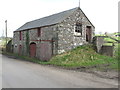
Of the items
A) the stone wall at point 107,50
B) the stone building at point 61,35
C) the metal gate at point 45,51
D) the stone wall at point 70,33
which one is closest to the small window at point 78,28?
the stone building at point 61,35

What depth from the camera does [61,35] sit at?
16812 millimetres

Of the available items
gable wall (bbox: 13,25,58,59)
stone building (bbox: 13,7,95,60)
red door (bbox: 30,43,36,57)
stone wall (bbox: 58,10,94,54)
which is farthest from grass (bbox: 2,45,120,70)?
red door (bbox: 30,43,36,57)

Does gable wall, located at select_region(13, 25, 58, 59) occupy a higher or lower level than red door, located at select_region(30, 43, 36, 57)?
higher

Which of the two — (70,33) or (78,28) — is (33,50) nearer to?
(70,33)

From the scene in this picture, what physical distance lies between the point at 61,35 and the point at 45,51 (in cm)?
325

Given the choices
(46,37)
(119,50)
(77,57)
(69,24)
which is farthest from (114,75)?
(46,37)

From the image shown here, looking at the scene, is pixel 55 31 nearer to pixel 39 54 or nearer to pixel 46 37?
pixel 46 37

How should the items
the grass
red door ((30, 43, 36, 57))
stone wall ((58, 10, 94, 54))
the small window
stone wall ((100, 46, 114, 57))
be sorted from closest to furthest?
1. the grass
2. stone wall ((100, 46, 114, 57))
3. stone wall ((58, 10, 94, 54))
4. the small window
5. red door ((30, 43, 36, 57))

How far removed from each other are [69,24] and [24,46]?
1109 centimetres

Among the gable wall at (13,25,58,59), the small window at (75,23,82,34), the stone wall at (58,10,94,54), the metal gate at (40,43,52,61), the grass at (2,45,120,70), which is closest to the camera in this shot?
the grass at (2,45,120,70)

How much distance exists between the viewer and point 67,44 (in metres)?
17.2

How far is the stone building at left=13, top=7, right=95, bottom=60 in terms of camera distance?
661 inches

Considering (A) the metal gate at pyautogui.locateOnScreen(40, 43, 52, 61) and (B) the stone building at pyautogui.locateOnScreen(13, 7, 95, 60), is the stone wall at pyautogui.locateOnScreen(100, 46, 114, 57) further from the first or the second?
(A) the metal gate at pyautogui.locateOnScreen(40, 43, 52, 61)

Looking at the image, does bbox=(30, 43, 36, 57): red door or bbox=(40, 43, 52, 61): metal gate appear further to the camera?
bbox=(30, 43, 36, 57): red door
